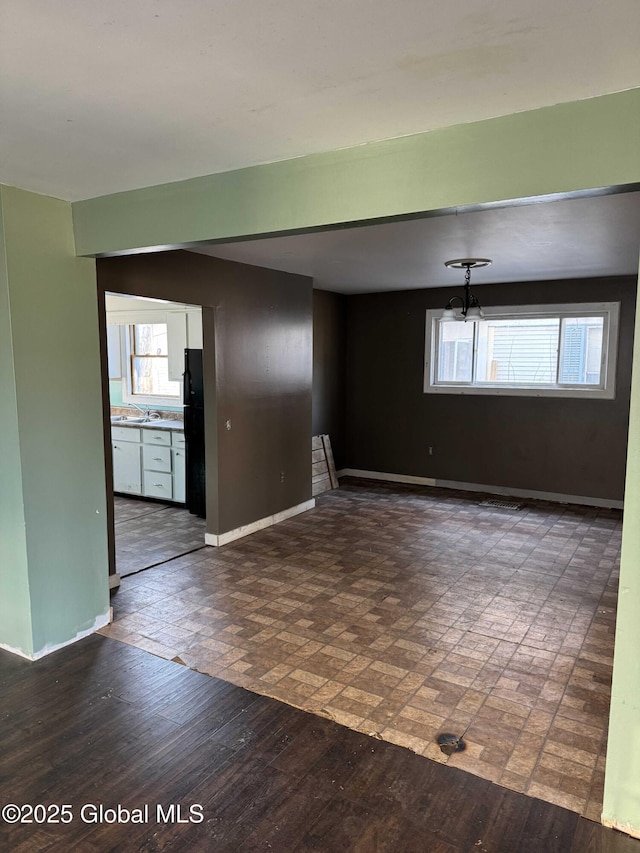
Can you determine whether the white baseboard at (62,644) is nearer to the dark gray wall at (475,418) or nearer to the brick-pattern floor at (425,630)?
the brick-pattern floor at (425,630)

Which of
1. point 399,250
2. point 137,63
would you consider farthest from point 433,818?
point 399,250

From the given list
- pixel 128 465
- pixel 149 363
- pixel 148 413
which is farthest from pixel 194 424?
pixel 149 363

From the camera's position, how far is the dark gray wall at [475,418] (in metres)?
5.97

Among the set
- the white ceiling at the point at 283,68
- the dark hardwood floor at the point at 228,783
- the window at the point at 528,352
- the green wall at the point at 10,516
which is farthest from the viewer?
the window at the point at 528,352

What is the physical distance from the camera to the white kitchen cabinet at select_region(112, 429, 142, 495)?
597 cm

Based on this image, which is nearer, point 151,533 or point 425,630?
point 425,630

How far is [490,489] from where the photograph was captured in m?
6.70

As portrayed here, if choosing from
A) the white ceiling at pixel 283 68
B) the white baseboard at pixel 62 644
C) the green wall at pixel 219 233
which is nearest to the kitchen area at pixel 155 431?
the white baseboard at pixel 62 644

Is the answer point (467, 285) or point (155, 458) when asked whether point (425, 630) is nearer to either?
point (467, 285)

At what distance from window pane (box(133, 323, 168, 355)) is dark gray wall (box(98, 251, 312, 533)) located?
73.5 inches

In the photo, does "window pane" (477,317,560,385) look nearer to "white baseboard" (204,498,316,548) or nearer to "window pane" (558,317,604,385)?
"window pane" (558,317,604,385)

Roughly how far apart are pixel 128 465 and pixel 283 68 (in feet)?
17.0

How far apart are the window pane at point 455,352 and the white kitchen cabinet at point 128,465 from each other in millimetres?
3667

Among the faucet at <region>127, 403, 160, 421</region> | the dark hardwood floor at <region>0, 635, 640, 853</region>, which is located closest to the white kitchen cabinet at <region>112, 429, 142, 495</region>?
the faucet at <region>127, 403, 160, 421</region>
